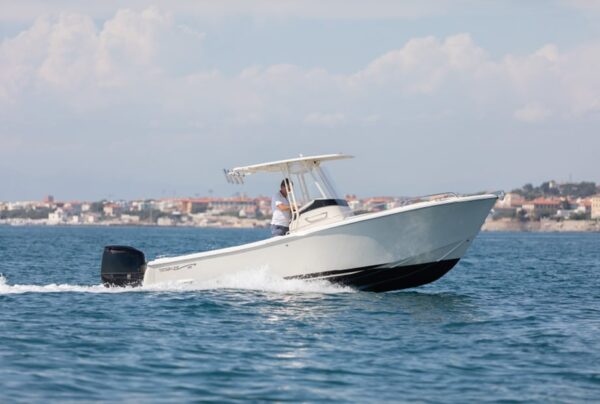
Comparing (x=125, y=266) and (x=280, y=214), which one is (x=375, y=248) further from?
(x=125, y=266)

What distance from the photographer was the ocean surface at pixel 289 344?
11.5m

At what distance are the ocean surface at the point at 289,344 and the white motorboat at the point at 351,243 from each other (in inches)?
12.8

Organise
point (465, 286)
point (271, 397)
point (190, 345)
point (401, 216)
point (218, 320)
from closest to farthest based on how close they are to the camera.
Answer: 1. point (271, 397)
2. point (190, 345)
3. point (218, 320)
4. point (401, 216)
5. point (465, 286)

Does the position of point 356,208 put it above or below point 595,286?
above

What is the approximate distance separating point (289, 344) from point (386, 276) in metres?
5.90

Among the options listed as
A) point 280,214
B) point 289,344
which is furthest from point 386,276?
point 289,344

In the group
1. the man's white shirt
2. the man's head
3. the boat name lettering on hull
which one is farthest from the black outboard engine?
the man's head

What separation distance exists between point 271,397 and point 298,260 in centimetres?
864

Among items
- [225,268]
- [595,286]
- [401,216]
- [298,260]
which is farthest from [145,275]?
[595,286]

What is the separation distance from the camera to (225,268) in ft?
66.2

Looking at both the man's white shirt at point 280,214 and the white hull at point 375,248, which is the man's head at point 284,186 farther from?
the white hull at point 375,248

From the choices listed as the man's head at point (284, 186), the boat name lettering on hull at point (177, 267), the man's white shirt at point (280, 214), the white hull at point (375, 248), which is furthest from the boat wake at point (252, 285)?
the man's head at point (284, 186)

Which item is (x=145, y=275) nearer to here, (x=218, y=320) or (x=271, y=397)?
(x=218, y=320)

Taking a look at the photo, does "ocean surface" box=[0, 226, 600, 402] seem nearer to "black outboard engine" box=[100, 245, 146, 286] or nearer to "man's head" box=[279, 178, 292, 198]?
"black outboard engine" box=[100, 245, 146, 286]
